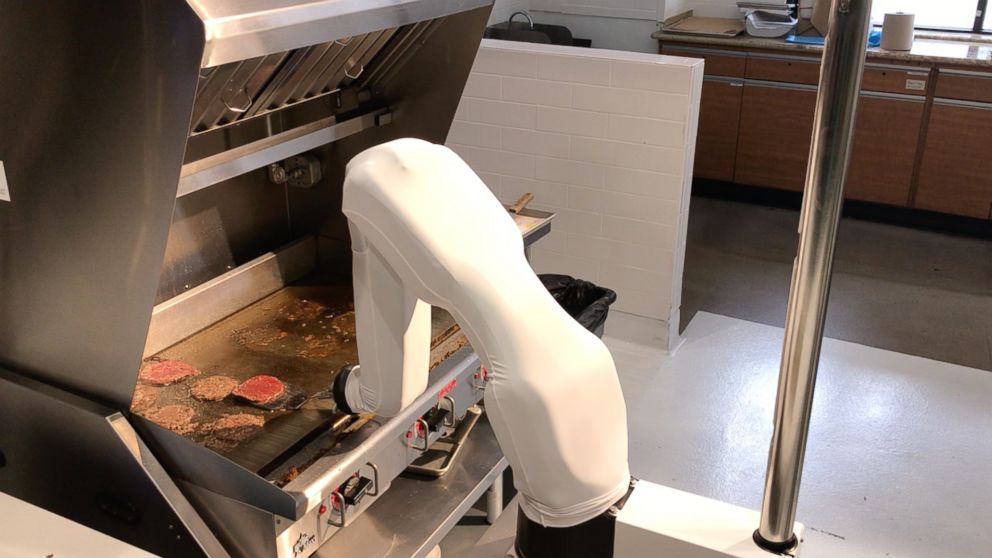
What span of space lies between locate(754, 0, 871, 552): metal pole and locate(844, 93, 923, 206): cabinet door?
4134 mm

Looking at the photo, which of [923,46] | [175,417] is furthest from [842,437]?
[923,46]

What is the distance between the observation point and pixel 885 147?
4.85m

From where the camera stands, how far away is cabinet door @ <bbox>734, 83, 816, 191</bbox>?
196 inches

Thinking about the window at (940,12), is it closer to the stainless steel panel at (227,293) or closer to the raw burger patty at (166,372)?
the stainless steel panel at (227,293)

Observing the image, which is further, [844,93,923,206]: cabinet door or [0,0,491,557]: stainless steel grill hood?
[844,93,923,206]: cabinet door

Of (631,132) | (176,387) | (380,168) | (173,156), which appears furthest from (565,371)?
(631,132)

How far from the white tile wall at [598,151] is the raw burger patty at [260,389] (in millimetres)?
1900

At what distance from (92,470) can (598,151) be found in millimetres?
2323

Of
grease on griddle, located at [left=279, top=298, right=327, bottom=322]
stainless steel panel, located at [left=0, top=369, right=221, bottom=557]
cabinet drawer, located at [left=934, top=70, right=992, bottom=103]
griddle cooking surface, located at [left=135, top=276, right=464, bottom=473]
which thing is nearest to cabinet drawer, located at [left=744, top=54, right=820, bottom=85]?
cabinet drawer, located at [left=934, top=70, right=992, bottom=103]

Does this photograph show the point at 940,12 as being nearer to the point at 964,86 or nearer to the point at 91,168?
the point at 964,86

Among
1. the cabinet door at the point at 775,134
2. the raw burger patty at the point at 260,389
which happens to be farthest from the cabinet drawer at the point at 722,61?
the raw burger patty at the point at 260,389

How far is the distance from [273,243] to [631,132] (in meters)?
1.54

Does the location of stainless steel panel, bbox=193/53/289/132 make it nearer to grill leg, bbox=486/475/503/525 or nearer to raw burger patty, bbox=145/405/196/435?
raw burger patty, bbox=145/405/196/435

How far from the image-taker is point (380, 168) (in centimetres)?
121
